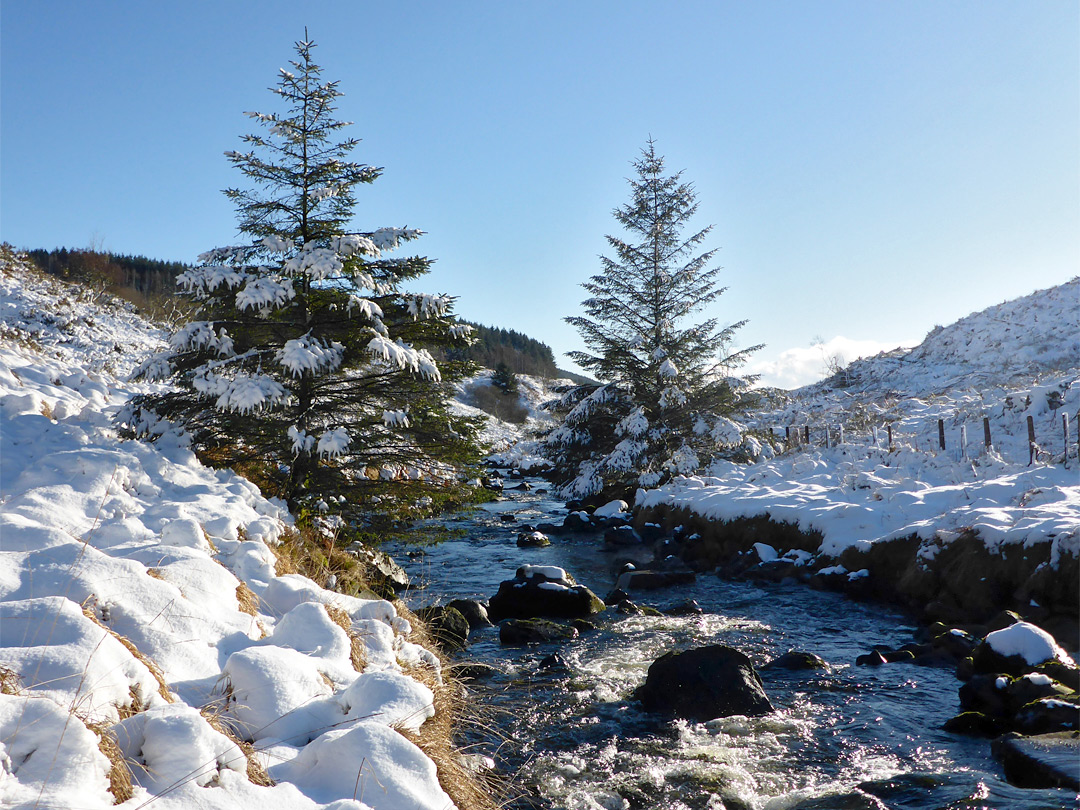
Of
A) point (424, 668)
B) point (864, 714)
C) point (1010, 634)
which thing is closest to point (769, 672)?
point (864, 714)

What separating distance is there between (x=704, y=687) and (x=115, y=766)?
510 cm

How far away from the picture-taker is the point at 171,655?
3504 mm

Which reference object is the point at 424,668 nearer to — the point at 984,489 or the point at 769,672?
the point at 769,672

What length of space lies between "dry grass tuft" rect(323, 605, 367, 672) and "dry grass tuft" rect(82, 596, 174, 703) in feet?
4.39

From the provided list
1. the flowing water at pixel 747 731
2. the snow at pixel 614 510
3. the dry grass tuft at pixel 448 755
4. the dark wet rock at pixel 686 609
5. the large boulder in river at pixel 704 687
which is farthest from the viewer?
the snow at pixel 614 510

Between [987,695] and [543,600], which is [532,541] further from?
[987,695]

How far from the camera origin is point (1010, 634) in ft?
19.9

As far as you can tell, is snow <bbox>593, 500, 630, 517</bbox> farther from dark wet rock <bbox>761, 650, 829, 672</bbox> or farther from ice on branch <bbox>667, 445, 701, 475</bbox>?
dark wet rock <bbox>761, 650, 829, 672</bbox>

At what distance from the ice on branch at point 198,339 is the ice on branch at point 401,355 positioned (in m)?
1.94

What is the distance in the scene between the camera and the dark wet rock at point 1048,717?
16.0ft

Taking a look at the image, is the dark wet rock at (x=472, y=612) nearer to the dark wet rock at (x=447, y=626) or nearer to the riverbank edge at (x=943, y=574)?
the dark wet rock at (x=447, y=626)

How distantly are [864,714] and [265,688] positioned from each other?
5448mm

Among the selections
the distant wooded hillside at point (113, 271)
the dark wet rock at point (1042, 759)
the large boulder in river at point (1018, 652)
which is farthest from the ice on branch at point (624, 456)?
the distant wooded hillside at point (113, 271)

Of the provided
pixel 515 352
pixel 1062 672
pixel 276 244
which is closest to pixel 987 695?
pixel 1062 672
